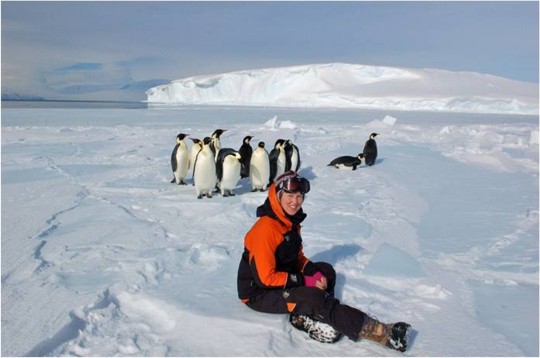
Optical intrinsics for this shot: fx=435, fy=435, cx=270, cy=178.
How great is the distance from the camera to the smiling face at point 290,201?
86.5 inches

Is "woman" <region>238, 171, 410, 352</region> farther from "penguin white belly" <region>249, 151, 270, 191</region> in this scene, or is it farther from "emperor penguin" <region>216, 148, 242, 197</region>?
"penguin white belly" <region>249, 151, 270, 191</region>

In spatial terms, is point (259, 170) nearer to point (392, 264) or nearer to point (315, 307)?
point (392, 264)

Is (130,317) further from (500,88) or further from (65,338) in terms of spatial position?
(500,88)

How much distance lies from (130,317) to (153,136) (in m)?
10.5

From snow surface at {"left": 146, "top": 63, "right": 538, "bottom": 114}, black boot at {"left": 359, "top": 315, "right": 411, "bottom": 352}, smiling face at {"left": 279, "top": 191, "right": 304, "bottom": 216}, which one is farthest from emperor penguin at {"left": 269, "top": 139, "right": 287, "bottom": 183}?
snow surface at {"left": 146, "top": 63, "right": 538, "bottom": 114}

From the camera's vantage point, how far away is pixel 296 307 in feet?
7.05

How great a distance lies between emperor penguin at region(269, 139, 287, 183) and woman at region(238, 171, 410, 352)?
388 centimetres

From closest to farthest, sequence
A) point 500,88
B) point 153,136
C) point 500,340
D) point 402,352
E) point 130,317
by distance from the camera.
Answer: point 402,352 < point 500,340 < point 130,317 < point 153,136 < point 500,88

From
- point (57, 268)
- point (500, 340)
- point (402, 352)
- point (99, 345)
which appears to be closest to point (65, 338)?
point (99, 345)

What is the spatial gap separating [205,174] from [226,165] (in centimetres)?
30

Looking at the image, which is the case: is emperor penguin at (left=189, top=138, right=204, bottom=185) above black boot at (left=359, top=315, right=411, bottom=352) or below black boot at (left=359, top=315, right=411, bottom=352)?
above

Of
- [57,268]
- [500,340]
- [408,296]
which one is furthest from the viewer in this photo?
[57,268]

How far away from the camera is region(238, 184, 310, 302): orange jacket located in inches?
85.8

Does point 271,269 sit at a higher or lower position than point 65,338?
higher
